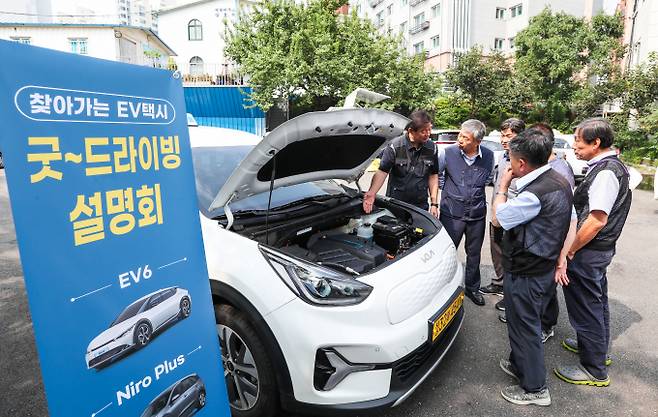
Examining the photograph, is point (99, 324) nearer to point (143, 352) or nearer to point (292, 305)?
point (143, 352)

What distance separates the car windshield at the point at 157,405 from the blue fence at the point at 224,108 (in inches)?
696

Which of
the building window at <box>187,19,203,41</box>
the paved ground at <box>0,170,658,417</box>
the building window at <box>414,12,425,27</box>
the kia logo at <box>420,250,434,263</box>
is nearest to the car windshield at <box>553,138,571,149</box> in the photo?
the paved ground at <box>0,170,658,417</box>

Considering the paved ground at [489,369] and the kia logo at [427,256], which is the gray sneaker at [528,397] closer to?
the paved ground at [489,369]

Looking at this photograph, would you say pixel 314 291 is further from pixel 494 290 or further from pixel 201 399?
pixel 494 290

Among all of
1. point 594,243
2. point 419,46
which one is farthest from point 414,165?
point 419,46

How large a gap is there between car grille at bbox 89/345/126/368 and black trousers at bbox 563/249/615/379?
8.69 feet

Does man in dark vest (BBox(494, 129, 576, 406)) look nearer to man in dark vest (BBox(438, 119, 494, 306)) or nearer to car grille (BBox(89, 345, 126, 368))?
man in dark vest (BBox(438, 119, 494, 306))

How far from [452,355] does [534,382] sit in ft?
1.98

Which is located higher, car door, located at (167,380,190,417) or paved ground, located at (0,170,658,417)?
car door, located at (167,380,190,417)

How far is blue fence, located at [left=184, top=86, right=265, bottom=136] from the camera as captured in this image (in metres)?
18.7

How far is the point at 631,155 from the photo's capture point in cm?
1341

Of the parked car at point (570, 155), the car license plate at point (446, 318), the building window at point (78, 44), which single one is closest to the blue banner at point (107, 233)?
the car license plate at point (446, 318)

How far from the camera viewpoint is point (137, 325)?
1.50 metres

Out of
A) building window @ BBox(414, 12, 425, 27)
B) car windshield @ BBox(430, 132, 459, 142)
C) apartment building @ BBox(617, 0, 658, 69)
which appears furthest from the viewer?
building window @ BBox(414, 12, 425, 27)
